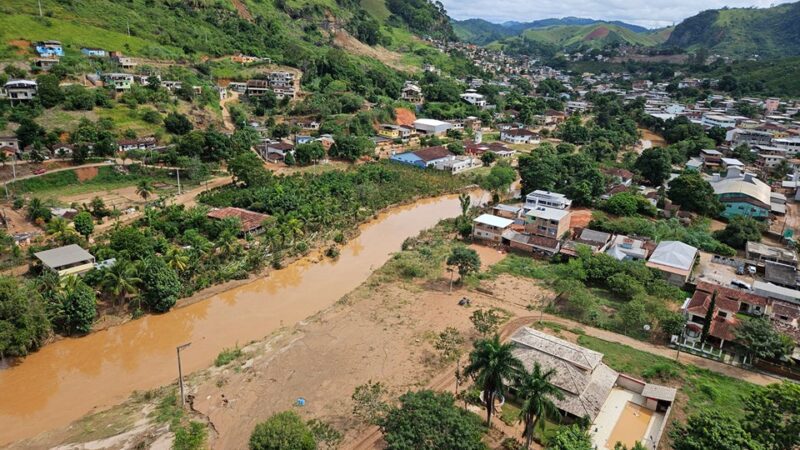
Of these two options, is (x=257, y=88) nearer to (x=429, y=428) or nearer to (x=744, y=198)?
(x=744, y=198)

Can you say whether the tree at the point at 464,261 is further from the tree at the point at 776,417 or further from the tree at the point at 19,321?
the tree at the point at 19,321

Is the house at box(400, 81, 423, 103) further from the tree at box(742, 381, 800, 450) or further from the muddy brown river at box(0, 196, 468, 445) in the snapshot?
the tree at box(742, 381, 800, 450)

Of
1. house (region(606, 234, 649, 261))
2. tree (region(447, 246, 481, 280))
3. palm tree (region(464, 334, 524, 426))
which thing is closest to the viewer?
palm tree (region(464, 334, 524, 426))

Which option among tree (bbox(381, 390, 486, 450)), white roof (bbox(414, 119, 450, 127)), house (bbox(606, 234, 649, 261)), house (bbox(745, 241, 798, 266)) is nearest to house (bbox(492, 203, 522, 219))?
house (bbox(606, 234, 649, 261))

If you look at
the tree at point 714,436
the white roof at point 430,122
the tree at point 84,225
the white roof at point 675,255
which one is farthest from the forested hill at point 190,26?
the tree at point 714,436

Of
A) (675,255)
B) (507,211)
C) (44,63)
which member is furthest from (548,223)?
(44,63)

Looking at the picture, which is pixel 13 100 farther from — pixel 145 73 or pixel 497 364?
pixel 497 364
